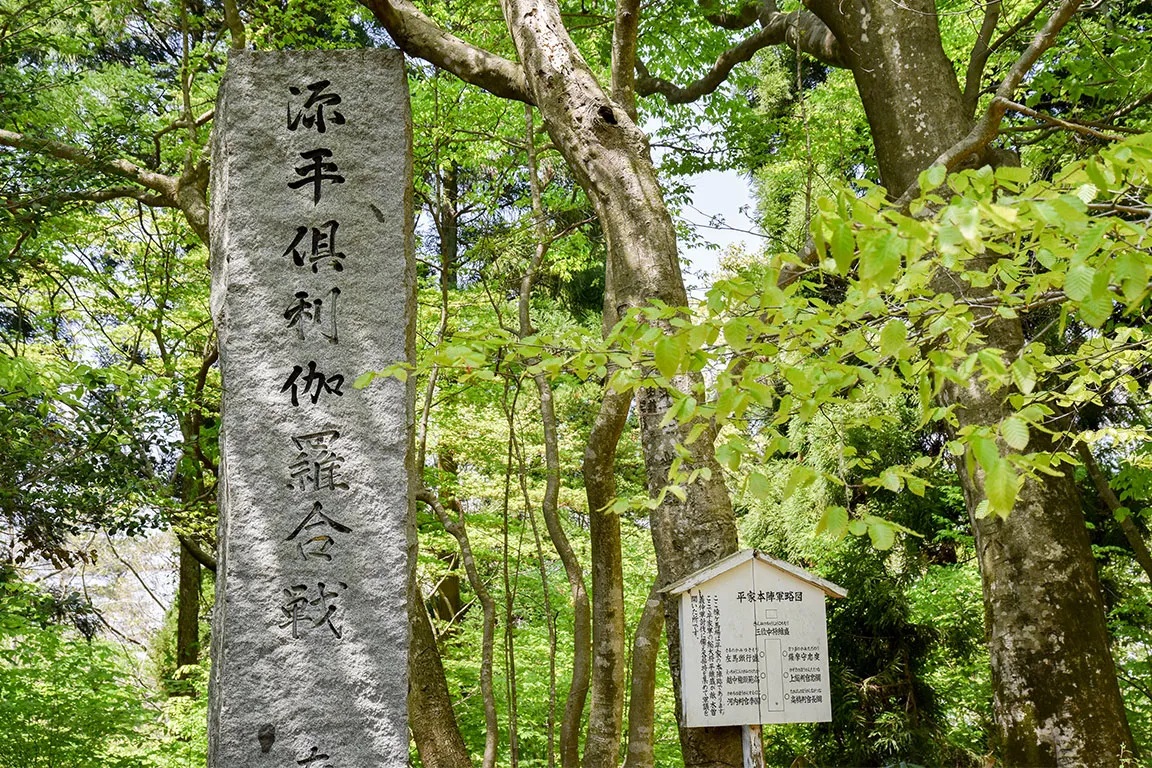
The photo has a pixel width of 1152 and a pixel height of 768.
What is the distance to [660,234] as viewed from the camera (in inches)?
126

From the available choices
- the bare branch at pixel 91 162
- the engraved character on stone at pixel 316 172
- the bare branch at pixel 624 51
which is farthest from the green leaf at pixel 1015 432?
the bare branch at pixel 91 162

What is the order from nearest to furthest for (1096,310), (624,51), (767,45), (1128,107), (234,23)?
(1096,310), (624,51), (1128,107), (234,23), (767,45)

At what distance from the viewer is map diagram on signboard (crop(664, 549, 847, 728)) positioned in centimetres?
307

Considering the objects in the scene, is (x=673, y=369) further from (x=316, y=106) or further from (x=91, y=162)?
(x=91, y=162)

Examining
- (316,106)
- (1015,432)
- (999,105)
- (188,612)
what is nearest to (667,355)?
(1015,432)

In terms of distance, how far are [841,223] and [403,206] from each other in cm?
181

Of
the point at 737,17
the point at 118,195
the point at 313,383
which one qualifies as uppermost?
the point at 737,17

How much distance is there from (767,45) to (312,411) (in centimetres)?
484

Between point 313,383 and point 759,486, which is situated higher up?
point 313,383

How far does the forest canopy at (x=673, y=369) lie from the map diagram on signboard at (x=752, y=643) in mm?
116

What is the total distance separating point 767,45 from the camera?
247 inches

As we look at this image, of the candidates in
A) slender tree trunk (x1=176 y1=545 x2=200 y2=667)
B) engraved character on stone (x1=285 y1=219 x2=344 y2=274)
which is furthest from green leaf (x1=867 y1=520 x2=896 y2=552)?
slender tree trunk (x1=176 y1=545 x2=200 y2=667)

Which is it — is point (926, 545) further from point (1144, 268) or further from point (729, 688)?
point (1144, 268)

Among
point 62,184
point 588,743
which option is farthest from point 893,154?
point 62,184
